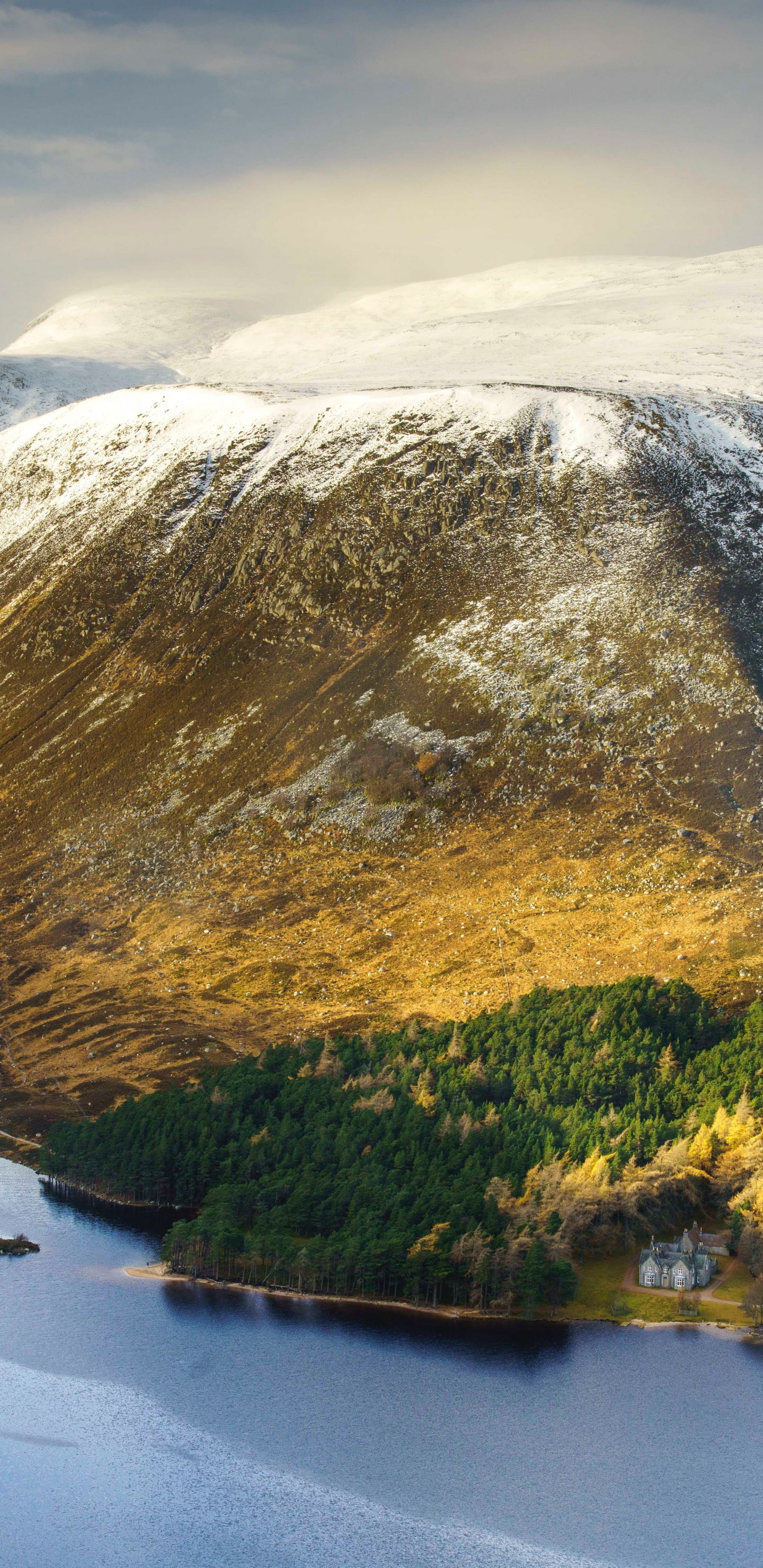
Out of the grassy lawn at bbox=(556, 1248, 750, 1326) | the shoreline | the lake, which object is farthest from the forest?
the lake

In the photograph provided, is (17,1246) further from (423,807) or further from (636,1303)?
(423,807)

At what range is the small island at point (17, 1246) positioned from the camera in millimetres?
98562

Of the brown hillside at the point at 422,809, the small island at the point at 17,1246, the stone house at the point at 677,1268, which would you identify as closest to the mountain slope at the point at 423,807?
the brown hillside at the point at 422,809

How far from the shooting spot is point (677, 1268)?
88.5 meters

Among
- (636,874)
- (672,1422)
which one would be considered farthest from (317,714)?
(672,1422)

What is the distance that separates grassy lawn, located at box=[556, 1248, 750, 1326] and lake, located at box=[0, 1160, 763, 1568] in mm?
1487

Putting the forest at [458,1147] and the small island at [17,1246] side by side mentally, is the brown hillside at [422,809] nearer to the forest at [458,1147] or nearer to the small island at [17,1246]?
the forest at [458,1147]

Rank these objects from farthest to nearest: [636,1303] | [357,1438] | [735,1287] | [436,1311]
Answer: [735,1287] → [436,1311] → [636,1303] → [357,1438]

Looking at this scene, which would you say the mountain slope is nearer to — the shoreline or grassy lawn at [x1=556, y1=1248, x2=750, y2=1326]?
the shoreline

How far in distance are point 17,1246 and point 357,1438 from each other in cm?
3680

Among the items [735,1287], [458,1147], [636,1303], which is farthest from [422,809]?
[636,1303]

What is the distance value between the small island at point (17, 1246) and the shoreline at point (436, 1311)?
9.32 m

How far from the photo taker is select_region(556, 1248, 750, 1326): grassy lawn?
8494 centimetres

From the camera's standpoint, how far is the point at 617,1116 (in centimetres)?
10156
